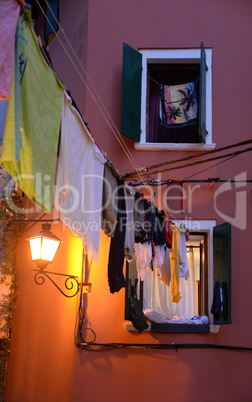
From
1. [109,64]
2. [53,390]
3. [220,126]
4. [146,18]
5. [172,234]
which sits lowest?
[53,390]

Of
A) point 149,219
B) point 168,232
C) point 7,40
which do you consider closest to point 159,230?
point 168,232

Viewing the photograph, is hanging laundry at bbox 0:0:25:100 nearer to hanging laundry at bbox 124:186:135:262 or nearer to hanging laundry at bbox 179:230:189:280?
hanging laundry at bbox 124:186:135:262

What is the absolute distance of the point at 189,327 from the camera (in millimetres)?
9250

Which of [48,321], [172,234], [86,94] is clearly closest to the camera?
[172,234]

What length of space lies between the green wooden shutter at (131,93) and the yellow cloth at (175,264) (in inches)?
83.3

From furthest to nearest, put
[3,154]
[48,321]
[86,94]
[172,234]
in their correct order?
[86,94] → [48,321] → [172,234] → [3,154]

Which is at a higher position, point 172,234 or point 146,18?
point 146,18

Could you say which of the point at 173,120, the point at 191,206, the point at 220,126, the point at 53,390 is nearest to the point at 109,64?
the point at 173,120

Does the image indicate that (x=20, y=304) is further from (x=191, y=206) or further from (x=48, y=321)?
(x=191, y=206)

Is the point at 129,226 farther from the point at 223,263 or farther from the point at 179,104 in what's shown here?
the point at 179,104

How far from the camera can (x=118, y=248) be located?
7117mm

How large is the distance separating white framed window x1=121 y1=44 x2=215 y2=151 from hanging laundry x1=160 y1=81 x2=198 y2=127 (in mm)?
22

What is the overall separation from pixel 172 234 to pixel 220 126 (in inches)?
99.2

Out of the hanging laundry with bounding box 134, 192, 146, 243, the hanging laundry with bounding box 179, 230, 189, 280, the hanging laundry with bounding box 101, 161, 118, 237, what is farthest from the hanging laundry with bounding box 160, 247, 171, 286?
the hanging laundry with bounding box 101, 161, 118, 237
